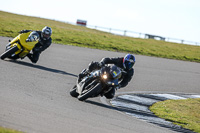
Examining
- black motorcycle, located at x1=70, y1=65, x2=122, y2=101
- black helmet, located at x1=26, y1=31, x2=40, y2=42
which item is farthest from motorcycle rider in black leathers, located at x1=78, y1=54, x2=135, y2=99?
black helmet, located at x1=26, y1=31, x2=40, y2=42

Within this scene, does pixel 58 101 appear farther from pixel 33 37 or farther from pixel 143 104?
pixel 33 37

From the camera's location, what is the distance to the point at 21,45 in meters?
13.9

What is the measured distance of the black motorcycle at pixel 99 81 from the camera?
29.5 ft

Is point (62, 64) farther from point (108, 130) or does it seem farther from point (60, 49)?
point (108, 130)

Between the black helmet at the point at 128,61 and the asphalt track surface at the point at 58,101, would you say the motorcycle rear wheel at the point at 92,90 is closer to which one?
the asphalt track surface at the point at 58,101

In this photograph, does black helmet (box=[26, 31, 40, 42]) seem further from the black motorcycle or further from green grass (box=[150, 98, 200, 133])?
the black motorcycle

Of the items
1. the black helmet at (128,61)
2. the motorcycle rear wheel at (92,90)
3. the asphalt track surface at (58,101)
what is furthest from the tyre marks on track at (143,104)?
the black helmet at (128,61)

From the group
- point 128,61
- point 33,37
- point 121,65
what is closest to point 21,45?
point 33,37

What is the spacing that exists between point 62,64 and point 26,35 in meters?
2.83

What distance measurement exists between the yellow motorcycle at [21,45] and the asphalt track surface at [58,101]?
11.4 inches

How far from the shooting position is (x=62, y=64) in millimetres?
16641

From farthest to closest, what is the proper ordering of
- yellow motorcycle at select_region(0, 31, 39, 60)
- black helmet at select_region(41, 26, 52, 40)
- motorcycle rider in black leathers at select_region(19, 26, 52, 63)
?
motorcycle rider in black leathers at select_region(19, 26, 52, 63), black helmet at select_region(41, 26, 52, 40), yellow motorcycle at select_region(0, 31, 39, 60)

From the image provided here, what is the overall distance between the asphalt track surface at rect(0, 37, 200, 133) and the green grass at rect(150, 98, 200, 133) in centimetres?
130

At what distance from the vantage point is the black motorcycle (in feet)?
29.5
